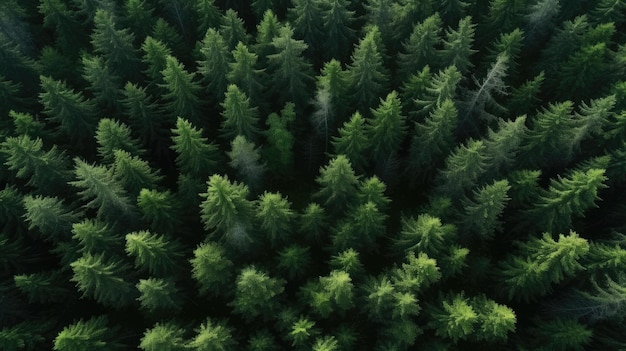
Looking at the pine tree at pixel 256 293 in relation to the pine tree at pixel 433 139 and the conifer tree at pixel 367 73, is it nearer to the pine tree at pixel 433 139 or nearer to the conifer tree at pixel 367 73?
the pine tree at pixel 433 139

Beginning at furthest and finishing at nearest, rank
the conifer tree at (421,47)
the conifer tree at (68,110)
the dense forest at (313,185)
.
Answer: the conifer tree at (421,47) < the conifer tree at (68,110) < the dense forest at (313,185)

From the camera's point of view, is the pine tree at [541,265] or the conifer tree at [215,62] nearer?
the pine tree at [541,265]

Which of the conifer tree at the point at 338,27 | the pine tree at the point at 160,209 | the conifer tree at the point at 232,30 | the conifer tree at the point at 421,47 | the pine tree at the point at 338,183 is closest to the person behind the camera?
the pine tree at the point at 160,209

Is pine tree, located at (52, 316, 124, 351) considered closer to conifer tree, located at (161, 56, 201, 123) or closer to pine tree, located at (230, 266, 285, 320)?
pine tree, located at (230, 266, 285, 320)

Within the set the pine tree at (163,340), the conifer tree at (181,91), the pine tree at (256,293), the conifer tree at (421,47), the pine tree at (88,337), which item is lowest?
the pine tree at (88,337)

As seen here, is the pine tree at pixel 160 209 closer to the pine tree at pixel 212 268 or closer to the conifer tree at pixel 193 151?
the conifer tree at pixel 193 151

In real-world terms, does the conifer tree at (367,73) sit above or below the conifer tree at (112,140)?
above

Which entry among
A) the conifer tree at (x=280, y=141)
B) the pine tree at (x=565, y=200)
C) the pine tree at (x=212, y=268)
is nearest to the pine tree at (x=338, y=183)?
the conifer tree at (x=280, y=141)

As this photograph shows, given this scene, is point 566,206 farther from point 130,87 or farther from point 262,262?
point 130,87
